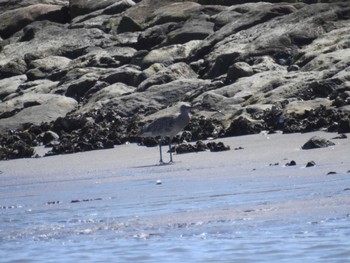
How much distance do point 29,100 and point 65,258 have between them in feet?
60.0

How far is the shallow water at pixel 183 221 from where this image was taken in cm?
720

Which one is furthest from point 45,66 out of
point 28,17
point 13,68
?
point 28,17

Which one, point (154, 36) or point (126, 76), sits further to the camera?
point (154, 36)

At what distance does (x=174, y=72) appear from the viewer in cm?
2450

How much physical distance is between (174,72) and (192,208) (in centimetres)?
1526

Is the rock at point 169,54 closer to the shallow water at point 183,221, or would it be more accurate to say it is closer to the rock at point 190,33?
the rock at point 190,33

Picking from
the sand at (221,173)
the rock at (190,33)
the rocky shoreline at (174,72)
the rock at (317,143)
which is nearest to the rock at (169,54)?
the rocky shoreline at (174,72)

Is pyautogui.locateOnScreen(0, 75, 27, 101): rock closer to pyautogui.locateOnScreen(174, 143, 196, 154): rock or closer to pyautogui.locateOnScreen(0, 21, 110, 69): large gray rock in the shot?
pyautogui.locateOnScreen(0, 21, 110, 69): large gray rock

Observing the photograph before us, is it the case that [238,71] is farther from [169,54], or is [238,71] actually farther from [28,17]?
[28,17]

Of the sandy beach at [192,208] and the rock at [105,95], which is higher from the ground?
the rock at [105,95]

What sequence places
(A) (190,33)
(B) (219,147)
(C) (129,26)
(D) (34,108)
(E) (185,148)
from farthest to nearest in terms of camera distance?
1. (C) (129,26)
2. (A) (190,33)
3. (D) (34,108)
4. (E) (185,148)
5. (B) (219,147)

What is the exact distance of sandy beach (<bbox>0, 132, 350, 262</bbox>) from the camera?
7.36 m

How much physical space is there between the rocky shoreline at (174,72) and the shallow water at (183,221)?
4.74 m

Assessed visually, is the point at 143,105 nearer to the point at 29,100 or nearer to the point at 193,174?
the point at 29,100
